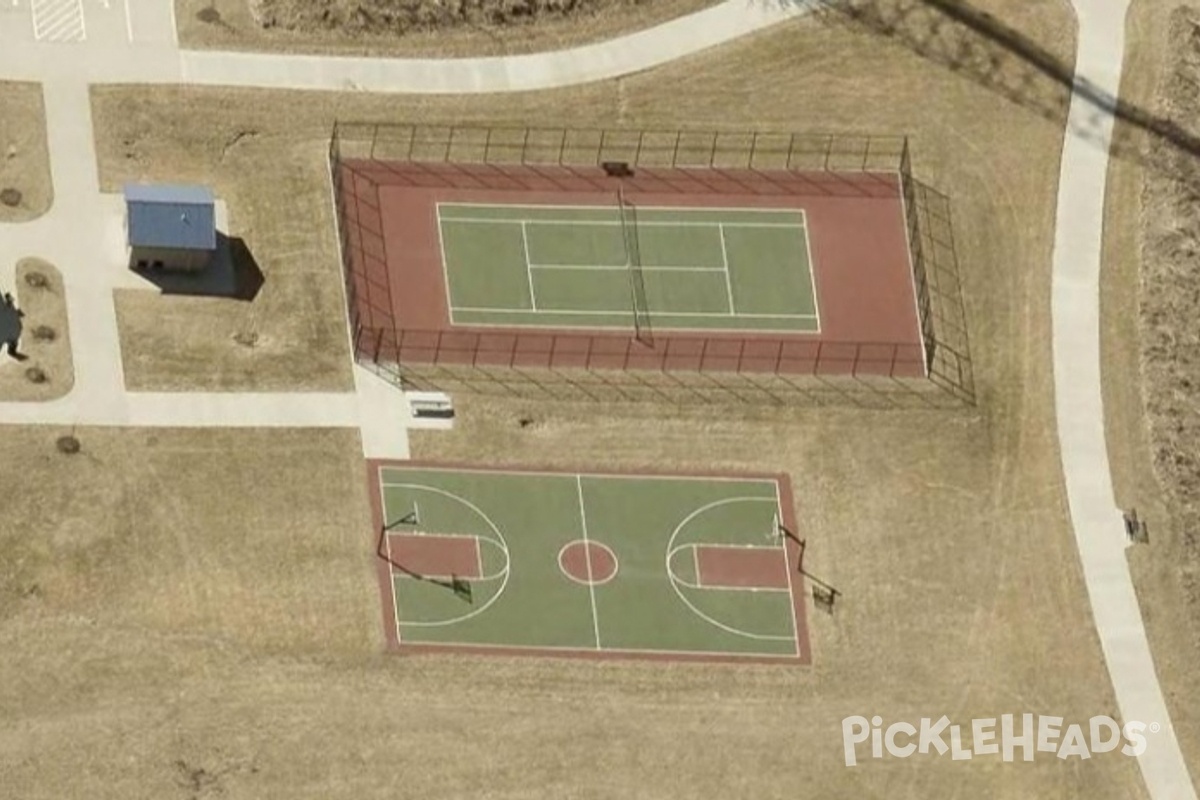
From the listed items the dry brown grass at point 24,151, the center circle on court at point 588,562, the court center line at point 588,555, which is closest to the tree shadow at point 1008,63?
the court center line at point 588,555

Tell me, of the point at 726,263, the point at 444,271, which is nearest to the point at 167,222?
the point at 444,271

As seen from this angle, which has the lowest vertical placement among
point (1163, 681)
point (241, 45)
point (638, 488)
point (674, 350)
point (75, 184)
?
point (1163, 681)

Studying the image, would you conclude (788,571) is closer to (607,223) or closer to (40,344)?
(607,223)

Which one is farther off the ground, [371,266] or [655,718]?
[371,266]

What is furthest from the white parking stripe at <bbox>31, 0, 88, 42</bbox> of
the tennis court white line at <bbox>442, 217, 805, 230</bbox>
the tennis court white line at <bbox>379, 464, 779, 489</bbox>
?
the tennis court white line at <bbox>379, 464, 779, 489</bbox>

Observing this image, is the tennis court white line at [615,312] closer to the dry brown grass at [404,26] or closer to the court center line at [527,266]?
the court center line at [527,266]

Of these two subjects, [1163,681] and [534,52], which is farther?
[534,52]

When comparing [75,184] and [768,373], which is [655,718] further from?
[75,184]

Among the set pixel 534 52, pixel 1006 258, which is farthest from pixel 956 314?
pixel 534 52
